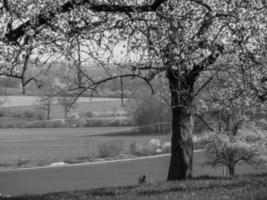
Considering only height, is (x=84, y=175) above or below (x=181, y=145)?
below

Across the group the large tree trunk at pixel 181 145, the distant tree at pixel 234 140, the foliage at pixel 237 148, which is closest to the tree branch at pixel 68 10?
the large tree trunk at pixel 181 145

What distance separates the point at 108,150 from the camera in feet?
124

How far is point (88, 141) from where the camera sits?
131 feet

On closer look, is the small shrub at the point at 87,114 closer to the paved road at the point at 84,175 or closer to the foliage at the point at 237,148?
the paved road at the point at 84,175

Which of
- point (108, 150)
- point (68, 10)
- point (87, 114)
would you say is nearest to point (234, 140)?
point (108, 150)

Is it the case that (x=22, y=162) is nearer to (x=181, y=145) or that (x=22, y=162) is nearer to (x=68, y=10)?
(x=181, y=145)

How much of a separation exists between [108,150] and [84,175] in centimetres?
1073

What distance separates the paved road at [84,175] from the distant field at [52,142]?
4918 mm

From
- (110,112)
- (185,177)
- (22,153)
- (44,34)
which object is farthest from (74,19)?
(110,112)

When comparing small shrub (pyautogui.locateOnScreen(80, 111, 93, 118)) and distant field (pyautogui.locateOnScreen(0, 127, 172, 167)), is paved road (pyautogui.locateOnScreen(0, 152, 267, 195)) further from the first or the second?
small shrub (pyautogui.locateOnScreen(80, 111, 93, 118))

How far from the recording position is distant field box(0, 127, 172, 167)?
36.7 metres

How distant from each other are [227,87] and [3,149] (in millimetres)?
28810

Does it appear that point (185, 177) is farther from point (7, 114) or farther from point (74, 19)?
point (7, 114)

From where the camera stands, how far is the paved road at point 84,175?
2223cm
